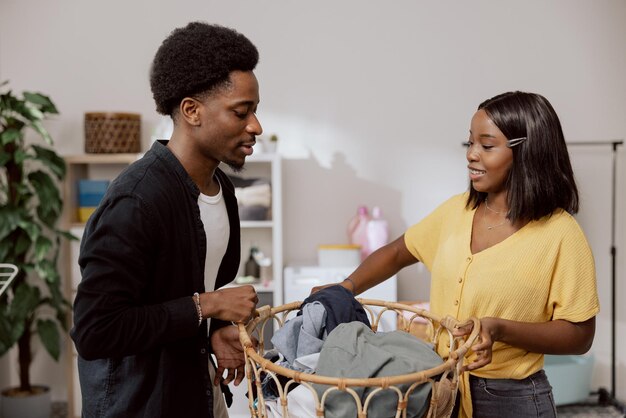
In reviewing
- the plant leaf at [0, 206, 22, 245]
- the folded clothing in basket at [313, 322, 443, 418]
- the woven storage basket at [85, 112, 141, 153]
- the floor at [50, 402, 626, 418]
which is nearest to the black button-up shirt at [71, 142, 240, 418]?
the folded clothing in basket at [313, 322, 443, 418]

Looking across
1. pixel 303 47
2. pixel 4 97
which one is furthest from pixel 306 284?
pixel 4 97

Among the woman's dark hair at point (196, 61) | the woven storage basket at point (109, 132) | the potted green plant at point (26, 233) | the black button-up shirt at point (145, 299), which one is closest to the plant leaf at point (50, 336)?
the potted green plant at point (26, 233)

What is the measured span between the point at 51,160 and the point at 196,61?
8.03 ft

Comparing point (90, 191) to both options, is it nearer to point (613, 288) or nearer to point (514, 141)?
point (514, 141)

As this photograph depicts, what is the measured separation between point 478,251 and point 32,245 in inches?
110

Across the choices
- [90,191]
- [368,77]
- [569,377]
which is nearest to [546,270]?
[569,377]

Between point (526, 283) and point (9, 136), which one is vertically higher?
point (9, 136)

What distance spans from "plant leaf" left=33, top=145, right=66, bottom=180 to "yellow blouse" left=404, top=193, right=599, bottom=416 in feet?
8.39

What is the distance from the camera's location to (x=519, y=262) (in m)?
1.34

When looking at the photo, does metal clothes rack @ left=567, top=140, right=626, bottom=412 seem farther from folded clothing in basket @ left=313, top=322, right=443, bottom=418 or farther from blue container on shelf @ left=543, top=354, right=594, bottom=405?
folded clothing in basket @ left=313, top=322, right=443, bottom=418

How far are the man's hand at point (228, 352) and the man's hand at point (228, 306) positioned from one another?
105 millimetres

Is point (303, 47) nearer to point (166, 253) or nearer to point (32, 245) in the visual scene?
point (32, 245)

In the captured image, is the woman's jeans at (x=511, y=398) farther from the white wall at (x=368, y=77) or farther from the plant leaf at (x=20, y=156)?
the plant leaf at (x=20, y=156)

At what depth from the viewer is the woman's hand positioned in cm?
112
